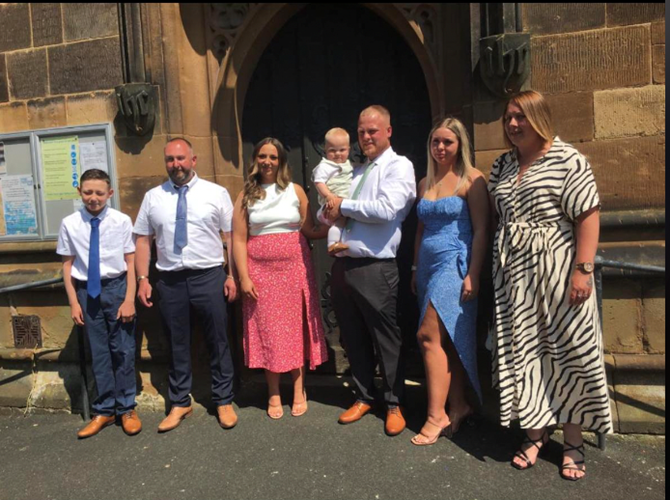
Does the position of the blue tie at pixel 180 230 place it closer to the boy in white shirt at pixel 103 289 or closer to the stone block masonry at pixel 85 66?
the boy in white shirt at pixel 103 289

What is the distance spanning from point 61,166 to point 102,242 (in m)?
1.16

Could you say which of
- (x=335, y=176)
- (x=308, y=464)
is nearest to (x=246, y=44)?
(x=335, y=176)

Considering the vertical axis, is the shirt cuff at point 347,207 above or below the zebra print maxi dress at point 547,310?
above

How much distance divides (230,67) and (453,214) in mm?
2293

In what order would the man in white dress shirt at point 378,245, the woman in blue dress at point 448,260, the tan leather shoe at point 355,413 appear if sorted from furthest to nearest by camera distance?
the tan leather shoe at point 355,413 < the man in white dress shirt at point 378,245 < the woman in blue dress at point 448,260

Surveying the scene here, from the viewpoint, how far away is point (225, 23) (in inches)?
172

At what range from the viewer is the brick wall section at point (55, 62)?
4.30 m

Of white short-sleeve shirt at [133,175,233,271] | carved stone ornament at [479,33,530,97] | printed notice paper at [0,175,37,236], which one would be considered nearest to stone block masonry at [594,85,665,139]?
carved stone ornament at [479,33,530,97]

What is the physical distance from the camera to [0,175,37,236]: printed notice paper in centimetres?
460

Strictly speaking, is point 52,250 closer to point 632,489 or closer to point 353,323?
point 353,323

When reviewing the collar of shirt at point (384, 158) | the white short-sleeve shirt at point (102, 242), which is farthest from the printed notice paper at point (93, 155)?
the collar of shirt at point (384, 158)

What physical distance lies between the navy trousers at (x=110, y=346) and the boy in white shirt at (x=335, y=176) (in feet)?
5.05

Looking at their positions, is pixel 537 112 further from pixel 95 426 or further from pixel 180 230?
pixel 95 426

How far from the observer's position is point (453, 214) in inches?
126
